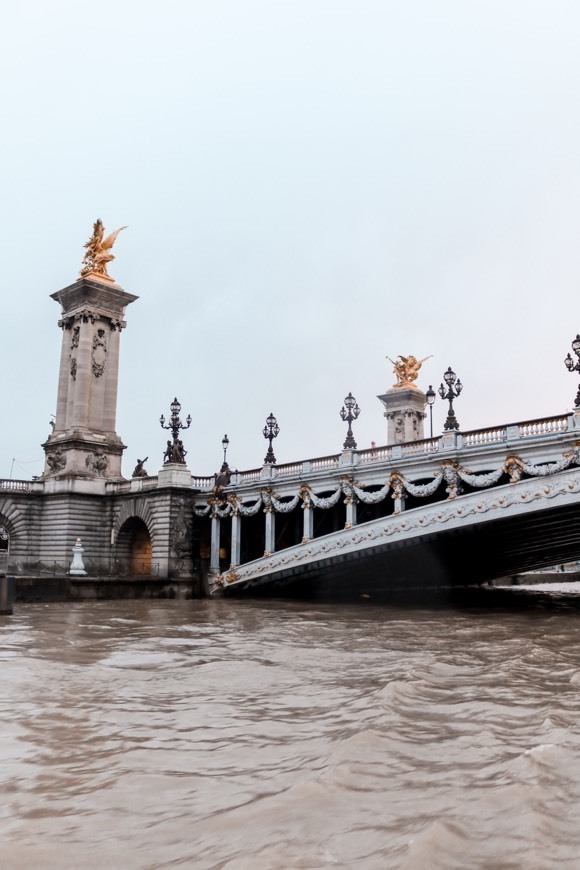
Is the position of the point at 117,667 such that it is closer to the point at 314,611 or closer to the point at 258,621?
the point at 258,621

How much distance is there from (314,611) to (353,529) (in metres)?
5.79

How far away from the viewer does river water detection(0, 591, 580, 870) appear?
213 inches

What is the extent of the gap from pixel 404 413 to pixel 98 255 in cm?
2954

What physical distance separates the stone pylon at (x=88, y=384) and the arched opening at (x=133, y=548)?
357 centimetres

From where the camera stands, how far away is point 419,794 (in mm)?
6520

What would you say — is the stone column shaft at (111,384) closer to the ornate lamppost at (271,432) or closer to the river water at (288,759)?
the ornate lamppost at (271,432)

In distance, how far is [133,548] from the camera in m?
49.0

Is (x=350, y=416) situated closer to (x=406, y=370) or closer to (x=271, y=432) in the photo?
(x=271, y=432)

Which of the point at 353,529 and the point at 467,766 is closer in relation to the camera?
the point at 467,766

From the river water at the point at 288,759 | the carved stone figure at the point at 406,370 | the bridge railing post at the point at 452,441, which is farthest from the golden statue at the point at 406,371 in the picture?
the river water at the point at 288,759

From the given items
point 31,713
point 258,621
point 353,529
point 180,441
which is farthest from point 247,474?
point 31,713

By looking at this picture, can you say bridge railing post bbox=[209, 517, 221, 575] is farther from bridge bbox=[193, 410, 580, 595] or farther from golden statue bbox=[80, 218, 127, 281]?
golden statue bbox=[80, 218, 127, 281]

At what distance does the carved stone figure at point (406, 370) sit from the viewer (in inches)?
2778

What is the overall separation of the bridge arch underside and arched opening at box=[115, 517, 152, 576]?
878 cm
